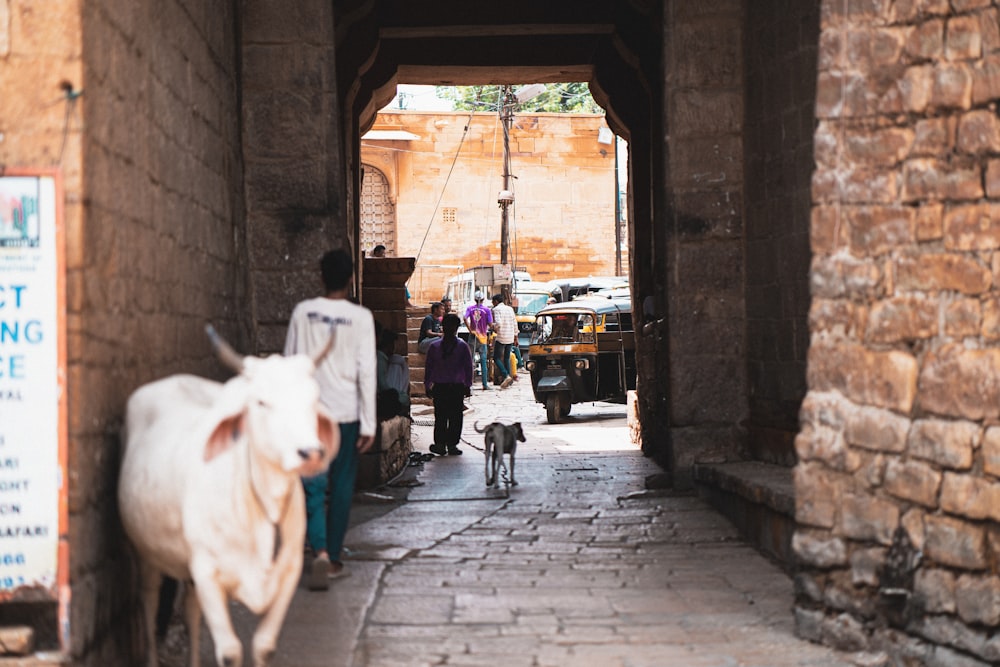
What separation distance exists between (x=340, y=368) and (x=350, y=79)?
5.23 meters

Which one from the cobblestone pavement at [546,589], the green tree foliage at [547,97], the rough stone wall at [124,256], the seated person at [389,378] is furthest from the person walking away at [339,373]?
the green tree foliage at [547,97]

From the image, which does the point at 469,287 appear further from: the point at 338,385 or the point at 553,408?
the point at 338,385

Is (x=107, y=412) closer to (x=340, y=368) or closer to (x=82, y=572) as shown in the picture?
(x=82, y=572)

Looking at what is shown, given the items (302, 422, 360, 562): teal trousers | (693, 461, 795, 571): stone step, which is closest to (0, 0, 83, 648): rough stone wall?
(302, 422, 360, 562): teal trousers

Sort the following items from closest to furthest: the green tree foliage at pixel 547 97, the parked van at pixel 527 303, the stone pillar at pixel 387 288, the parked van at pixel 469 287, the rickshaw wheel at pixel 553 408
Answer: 1. the stone pillar at pixel 387 288
2. the rickshaw wheel at pixel 553 408
3. the parked van at pixel 527 303
4. the parked van at pixel 469 287
5. the green tree foliage at pixel 547 97

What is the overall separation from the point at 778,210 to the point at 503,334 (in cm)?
1623

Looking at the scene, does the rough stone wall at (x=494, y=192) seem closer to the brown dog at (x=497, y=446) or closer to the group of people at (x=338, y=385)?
the brown dog at (x=497, y=446)

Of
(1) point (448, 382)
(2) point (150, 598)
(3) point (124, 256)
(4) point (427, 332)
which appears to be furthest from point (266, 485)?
(4) point (427, 332)

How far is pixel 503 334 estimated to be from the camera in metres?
24.6

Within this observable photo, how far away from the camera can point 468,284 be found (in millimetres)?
31312

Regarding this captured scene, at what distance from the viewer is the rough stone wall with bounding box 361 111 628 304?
3475 cm

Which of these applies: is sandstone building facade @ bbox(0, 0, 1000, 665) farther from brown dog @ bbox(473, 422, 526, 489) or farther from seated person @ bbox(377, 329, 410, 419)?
brown dog @ bbox(473, 422, 526, 489)

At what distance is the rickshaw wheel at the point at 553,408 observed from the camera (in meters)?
18.2

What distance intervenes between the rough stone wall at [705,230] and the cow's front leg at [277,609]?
17.6ft
